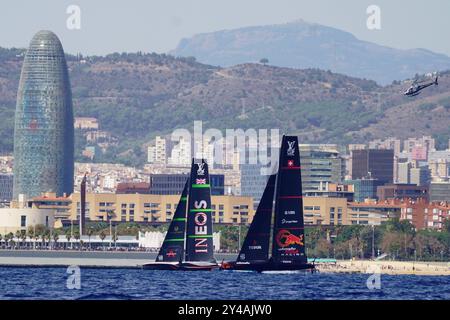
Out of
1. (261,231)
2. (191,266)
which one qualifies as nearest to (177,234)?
(191,266)

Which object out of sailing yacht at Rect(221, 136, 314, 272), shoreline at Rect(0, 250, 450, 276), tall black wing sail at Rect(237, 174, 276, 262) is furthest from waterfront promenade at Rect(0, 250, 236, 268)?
sailing yacht at Rect(221, 136, 314, 272)

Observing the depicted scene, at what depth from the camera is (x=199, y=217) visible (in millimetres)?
121375

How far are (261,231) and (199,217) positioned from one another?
8.53m

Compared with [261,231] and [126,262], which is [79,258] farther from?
[261,231]

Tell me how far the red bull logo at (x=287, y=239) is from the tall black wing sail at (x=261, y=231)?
21.6ft

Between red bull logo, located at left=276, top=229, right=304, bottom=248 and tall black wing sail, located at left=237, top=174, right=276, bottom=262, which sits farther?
tall black wing sail, located at left=237, top=174, right=276, bottom=262

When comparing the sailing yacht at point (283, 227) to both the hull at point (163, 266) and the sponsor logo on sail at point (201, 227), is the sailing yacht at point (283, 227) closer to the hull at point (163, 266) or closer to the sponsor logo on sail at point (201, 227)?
the sponsor logo on sail at point (201, 227)

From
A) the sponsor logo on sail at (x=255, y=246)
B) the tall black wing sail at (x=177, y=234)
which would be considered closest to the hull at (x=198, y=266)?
the tall black wing sail at (x=177, y=234)

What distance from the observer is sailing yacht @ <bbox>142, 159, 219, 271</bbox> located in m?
121

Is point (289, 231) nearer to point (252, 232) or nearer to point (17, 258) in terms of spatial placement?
point (252, 232)

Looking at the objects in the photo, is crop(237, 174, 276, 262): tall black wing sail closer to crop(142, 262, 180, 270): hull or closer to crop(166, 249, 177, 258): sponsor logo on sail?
crop(142, 262, 180, 270): hull
